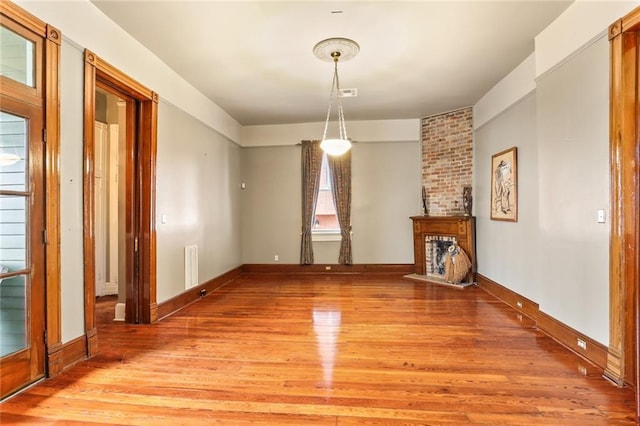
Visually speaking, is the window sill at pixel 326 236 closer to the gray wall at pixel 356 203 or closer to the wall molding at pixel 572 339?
the gray wall at pixel 356 203

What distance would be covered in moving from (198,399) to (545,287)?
3406 mm

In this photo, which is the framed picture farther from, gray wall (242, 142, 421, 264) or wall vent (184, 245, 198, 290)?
wall vent (184, 245, 198, 290)

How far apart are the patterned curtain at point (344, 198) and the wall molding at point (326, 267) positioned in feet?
0.66

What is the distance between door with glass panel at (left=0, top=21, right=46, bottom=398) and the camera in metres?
2.18

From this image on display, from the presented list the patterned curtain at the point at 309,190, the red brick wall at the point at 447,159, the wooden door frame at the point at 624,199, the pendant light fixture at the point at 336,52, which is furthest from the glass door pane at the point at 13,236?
the red brick wall at the point at 447,159

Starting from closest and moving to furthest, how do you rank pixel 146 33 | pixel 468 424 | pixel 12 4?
pixel 468 424, pixel 12 4, pixel 146 33

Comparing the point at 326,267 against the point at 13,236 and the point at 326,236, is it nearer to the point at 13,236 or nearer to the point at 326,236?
Result: the point at 326,236

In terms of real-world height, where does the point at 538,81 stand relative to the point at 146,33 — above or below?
below

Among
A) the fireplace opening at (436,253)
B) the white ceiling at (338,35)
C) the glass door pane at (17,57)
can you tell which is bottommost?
the fireplace opening at (436,253)

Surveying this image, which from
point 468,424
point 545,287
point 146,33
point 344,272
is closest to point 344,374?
point 468,424

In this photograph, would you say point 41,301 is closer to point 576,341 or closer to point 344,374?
point 344,374

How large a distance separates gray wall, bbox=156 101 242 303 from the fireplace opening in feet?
12.6

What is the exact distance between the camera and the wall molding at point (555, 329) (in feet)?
8.57

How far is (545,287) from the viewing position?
131 inches
